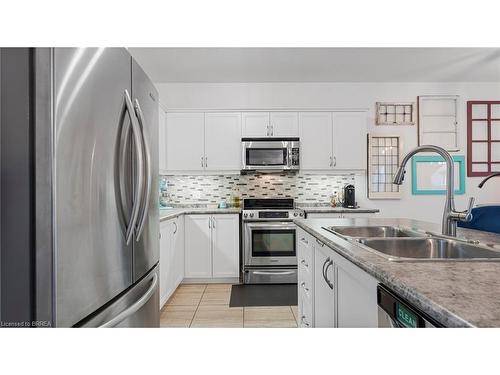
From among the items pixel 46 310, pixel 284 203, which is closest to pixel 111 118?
pixel 46 310

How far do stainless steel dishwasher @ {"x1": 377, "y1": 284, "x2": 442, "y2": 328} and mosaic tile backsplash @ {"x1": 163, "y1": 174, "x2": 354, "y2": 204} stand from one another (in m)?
3.39

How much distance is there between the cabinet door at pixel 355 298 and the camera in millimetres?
980

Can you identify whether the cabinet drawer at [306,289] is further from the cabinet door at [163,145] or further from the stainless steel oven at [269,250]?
the cabinet door at [163,145]

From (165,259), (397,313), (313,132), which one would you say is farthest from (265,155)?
(397,313)

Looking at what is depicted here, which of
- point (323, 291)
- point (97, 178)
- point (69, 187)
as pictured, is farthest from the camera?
point (323, 291)

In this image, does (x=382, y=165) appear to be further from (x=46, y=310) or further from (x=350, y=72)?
(x=46, y=310)

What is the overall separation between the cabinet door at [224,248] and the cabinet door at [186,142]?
2.67 ft

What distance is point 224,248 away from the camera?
3.70 m

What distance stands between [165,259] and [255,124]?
6.78 ft

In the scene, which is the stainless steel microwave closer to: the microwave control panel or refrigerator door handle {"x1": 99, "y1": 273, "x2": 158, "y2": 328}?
the microwave control panel

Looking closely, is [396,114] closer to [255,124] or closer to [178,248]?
[255,124]

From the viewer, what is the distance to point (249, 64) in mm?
3508

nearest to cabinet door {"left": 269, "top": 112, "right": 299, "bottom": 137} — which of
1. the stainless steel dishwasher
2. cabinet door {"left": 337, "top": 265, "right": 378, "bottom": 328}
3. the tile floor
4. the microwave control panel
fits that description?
the microwave control panel
